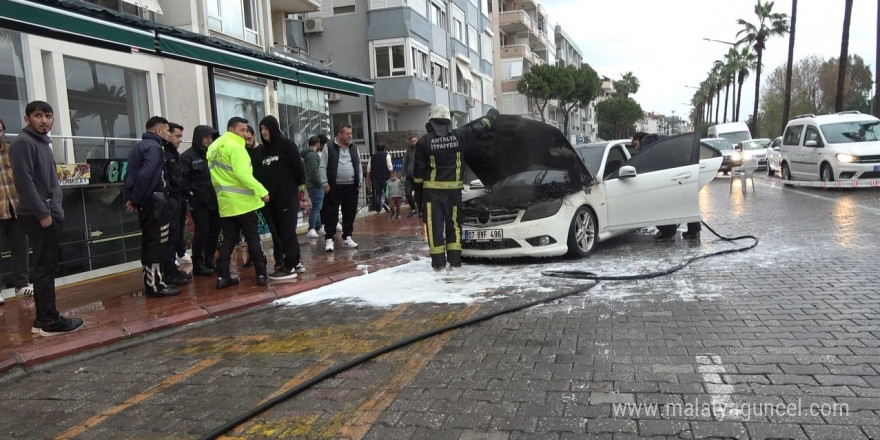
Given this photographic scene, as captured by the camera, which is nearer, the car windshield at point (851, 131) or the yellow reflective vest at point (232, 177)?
the yellow reflective vest at point (232, 177)

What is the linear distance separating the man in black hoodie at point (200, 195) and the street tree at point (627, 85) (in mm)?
106041

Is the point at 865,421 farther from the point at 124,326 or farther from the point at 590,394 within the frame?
the point at 124,326

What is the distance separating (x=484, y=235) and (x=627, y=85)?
4161 inches

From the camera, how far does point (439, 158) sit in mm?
7074

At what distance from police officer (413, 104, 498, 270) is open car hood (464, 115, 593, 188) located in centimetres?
95

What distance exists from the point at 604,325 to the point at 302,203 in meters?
8.30

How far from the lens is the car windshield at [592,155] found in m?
8.36

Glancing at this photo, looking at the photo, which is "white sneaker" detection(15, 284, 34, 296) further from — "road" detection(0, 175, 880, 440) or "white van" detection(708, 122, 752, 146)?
"white van" detection(708, 122, 752, 146)

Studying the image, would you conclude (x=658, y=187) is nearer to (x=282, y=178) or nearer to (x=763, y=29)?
(x=282, y=178)

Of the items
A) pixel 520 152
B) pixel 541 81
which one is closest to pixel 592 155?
pixel 520 152

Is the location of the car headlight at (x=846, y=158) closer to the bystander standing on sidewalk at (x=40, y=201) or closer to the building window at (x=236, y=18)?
the building window at (x=236, y=18)

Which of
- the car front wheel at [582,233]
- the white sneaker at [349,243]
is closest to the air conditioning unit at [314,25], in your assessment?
the white sneaker at [349,243]

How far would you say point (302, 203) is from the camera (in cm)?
1189

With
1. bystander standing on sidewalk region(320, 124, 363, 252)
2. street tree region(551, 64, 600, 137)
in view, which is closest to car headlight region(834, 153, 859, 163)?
bystander standing on sidewalk region(320, 124, 363, 252)
